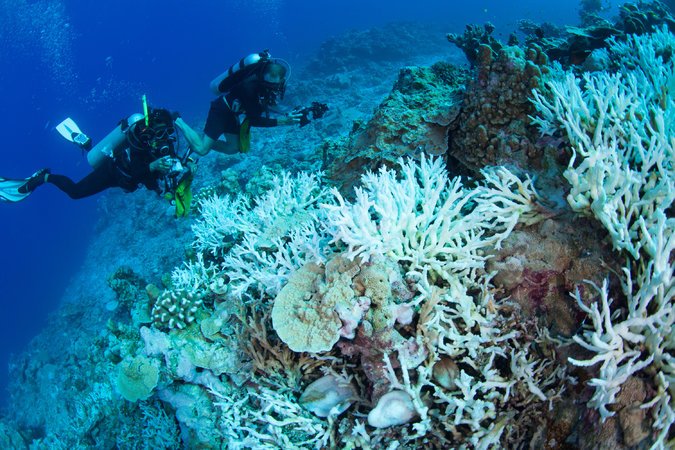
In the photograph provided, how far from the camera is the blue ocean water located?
3493 cm

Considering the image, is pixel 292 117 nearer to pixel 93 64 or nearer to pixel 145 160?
pixel 145 160

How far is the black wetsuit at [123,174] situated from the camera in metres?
7.00

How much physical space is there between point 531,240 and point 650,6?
1386 centimetres

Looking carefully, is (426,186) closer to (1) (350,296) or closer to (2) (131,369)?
(1) (350,296)

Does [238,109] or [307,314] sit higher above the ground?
[238,109]

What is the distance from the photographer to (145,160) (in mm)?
6992

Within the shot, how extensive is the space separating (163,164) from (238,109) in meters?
2.22

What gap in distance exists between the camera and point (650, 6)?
11359 millimetres

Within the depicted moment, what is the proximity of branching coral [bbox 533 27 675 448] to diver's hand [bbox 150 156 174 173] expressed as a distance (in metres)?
5.84

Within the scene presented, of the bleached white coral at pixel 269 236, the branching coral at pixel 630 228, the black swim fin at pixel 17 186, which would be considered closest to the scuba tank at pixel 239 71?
the bleached white coral at pixel 269 236

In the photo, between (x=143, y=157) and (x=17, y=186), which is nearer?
(x=143, y=157)

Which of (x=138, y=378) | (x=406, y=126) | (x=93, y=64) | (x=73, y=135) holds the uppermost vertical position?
Result: (x=93, y=64)

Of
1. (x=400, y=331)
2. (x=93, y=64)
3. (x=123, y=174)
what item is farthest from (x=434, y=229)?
(x=93, y=64)

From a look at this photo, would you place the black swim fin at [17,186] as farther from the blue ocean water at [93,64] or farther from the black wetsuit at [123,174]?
the blue ocean water at [93,64]
